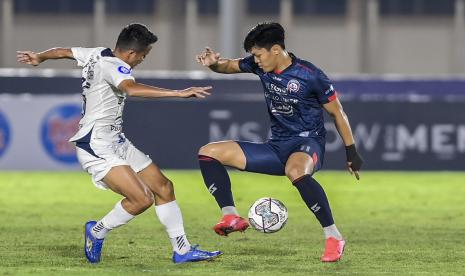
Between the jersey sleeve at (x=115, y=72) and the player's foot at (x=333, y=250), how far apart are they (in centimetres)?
200

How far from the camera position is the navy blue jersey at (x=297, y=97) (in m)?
9.51

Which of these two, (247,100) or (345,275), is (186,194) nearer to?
(247,100)

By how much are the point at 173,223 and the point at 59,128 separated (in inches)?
420

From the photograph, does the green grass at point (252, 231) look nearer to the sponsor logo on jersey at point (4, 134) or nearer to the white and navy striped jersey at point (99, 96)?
the sponsor logo on jersey at point (4, 134)

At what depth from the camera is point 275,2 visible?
137ft

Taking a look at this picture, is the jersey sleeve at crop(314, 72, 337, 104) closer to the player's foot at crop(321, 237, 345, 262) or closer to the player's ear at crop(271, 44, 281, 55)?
the player's ear at crop(271, 44, 281, 55)

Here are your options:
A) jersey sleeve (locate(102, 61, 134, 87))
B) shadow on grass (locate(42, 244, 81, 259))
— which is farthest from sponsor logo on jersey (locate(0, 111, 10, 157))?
jersey sleeve (locate(102, 61, 134, 87))

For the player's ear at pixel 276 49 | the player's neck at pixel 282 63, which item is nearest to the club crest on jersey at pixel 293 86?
the player's neck at pixel 282 63

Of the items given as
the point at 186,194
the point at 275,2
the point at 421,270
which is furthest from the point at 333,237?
the point at 275,2

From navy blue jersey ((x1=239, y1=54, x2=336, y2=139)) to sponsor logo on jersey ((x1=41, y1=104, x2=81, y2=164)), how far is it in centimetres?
980

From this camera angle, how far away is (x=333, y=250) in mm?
9188

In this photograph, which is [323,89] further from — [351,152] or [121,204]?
[121,204]

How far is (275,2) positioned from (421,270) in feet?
109

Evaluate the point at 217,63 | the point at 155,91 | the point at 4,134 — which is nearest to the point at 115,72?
the point at 155,91
